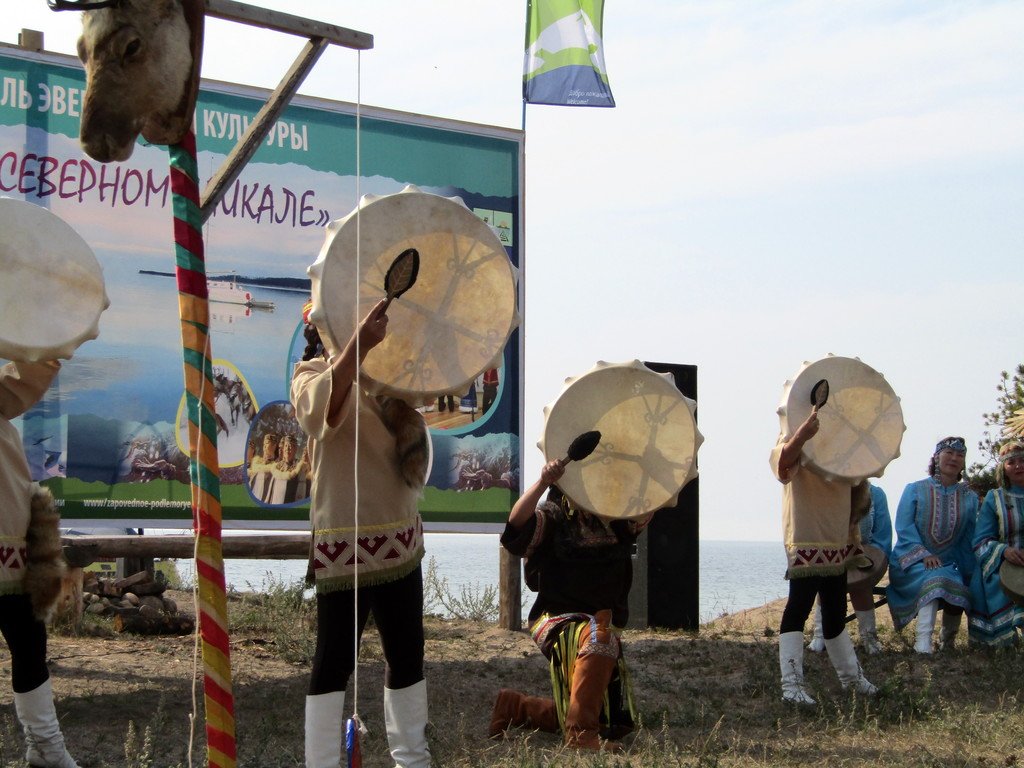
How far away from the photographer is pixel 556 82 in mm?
9766

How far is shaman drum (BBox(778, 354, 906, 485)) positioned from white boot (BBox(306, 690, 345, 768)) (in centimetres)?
306

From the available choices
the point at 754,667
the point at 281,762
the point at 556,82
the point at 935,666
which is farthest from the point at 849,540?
the point at 556,82

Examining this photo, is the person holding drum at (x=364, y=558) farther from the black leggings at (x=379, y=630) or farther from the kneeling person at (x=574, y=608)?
the kneeling person at (x=574, y=608)

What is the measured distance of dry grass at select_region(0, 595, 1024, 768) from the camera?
5.23m

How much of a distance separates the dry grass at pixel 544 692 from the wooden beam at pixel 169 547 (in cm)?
56

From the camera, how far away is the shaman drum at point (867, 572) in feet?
28.0

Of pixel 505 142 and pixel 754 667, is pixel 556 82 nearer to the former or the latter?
pixel 505 142

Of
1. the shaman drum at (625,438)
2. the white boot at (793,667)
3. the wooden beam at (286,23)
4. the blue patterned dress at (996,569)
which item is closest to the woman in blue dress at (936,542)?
the blue patterned dress at (996,569)

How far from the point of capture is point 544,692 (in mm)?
7008

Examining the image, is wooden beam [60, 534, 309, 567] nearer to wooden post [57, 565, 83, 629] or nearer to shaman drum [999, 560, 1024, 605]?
wooden post [57, 565, 83, 629]

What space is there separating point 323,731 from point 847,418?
364 centimetres

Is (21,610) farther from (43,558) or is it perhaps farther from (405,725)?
(405,725)

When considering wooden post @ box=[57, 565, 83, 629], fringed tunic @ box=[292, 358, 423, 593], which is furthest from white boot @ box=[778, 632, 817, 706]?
wooden post @ box=[57, 565, 83, 629]

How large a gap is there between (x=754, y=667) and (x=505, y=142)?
3.86 metres
